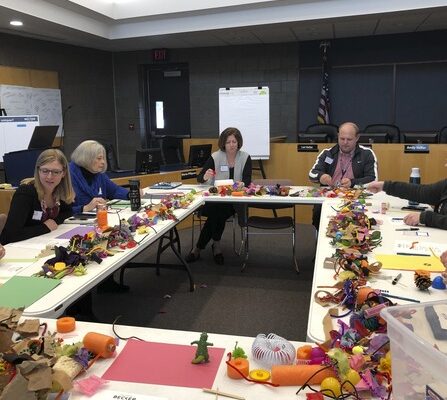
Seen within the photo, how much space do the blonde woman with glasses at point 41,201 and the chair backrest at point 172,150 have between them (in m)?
3.25

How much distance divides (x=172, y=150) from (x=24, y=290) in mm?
4671

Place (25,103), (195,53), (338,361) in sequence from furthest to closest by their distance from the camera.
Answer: (195,53) → (25,103) → (338,361)

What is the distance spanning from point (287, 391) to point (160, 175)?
3985 mm

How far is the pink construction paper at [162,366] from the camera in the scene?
1186 mm

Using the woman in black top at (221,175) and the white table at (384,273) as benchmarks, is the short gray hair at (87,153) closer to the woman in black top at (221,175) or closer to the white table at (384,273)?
the woman in black top at (221,175)

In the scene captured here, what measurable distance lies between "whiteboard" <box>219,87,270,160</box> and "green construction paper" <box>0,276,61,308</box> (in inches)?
175

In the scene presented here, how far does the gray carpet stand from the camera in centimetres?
309

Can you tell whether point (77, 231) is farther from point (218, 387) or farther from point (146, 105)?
point (146, 105)

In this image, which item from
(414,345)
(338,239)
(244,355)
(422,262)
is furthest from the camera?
(338,239)

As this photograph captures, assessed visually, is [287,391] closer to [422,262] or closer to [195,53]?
[422,262]

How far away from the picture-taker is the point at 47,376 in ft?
3.37

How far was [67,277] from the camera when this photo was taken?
6.25 ft

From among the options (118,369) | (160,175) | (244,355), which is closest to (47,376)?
(118,369)

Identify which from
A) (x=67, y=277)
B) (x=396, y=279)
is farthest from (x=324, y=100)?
(x=67, y=277)
